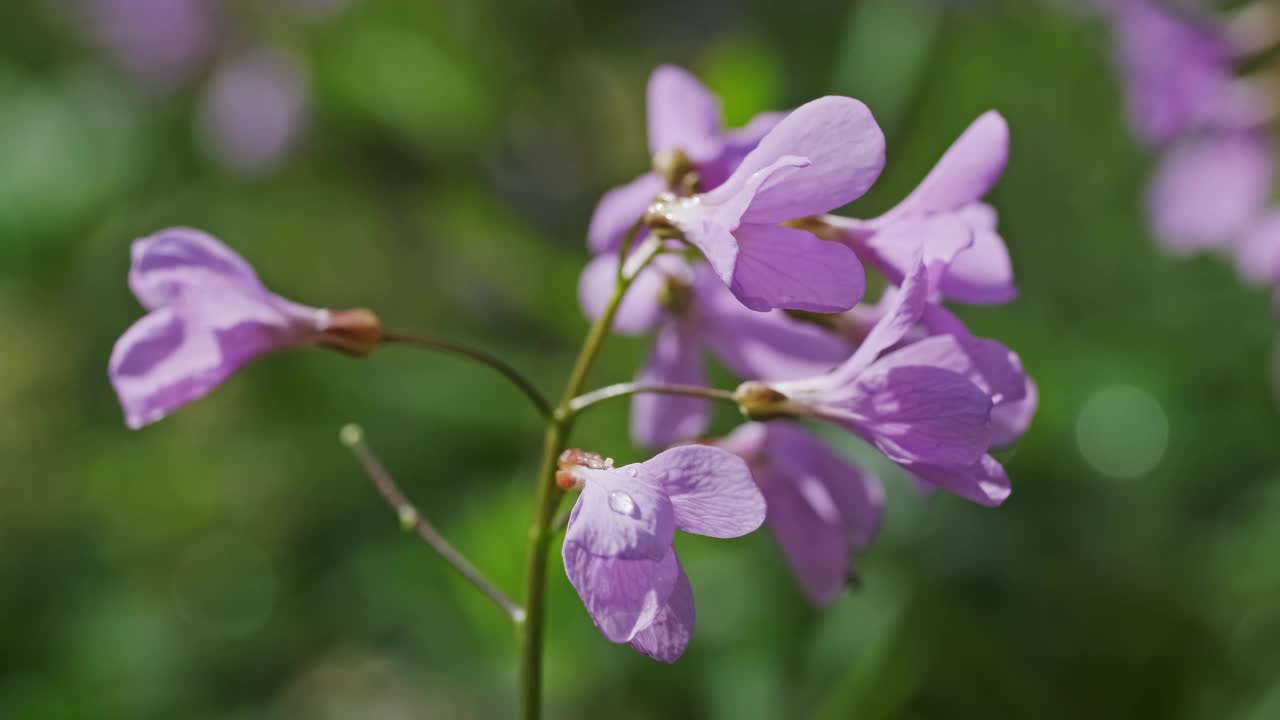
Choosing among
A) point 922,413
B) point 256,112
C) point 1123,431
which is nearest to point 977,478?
point 922,413

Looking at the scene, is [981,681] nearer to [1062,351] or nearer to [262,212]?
[1062,351]

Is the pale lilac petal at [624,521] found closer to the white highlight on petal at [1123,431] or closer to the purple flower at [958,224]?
the purple flower at [958,224]

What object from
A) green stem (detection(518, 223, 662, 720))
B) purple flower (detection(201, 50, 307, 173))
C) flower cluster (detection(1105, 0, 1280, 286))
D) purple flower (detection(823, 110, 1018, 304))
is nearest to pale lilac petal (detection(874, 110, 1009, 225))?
purple flower (detection(823, 110, 1018, 304))

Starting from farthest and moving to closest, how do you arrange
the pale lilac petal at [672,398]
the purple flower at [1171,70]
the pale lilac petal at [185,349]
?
the purple flower at [1171,70]
the pale lilac petal at [672,398]
the pale lilac petal at [185,349]

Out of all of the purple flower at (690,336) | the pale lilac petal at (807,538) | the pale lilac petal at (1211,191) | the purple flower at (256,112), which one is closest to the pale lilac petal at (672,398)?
the purple flower at (690,336)

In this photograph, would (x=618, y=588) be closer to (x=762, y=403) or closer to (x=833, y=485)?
(x=762, y=403)

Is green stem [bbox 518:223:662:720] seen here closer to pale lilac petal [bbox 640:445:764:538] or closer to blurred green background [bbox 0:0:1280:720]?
pale lilac petal [bbox 640:445:764:538]
